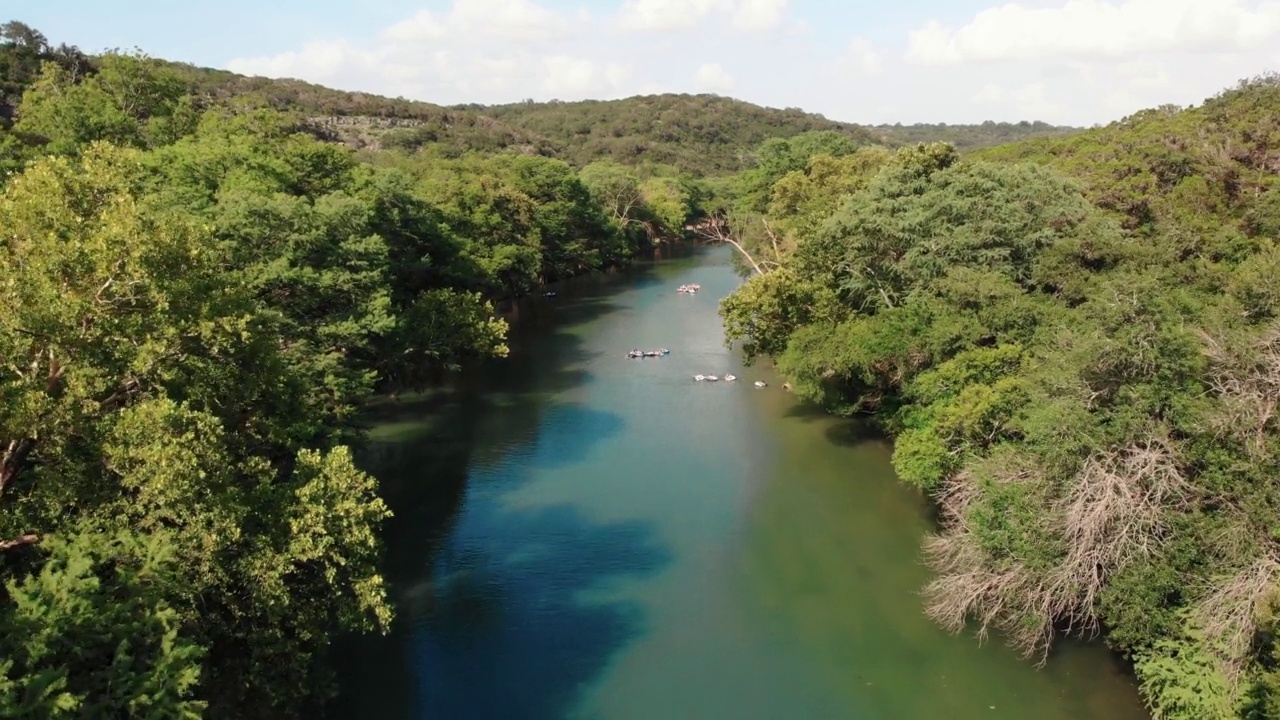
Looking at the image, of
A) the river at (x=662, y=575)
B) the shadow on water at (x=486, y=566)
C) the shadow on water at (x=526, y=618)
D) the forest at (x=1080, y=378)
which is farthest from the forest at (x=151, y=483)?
the forest at (x=1080, y=378)

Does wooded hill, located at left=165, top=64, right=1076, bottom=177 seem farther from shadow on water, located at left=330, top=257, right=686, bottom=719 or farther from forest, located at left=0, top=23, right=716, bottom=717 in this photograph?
forest, located at left=0, top=23, right=716, bottom=717

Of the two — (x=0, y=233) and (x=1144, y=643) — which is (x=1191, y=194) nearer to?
(x=1144, y=643)

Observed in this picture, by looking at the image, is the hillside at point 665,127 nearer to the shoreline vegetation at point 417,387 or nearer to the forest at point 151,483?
the shoreline vegetation at point 417,387

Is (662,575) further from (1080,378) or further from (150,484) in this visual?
(150,484)

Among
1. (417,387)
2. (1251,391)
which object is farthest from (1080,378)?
(417,387)

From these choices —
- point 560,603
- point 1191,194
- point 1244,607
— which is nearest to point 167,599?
point 560,603
